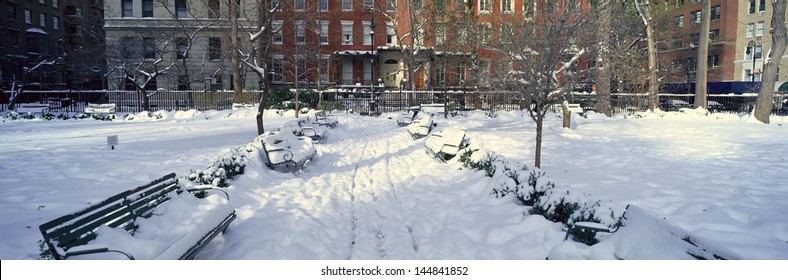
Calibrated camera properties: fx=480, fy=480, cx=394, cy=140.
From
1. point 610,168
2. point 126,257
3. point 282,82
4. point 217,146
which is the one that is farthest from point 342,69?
point 126,257

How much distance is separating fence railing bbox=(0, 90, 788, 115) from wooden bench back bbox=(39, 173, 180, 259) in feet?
67.3

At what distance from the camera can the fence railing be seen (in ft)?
81.9

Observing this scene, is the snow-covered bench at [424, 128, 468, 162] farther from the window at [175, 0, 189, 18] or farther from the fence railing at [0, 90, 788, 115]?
the window at [175, 0, 189, 18]

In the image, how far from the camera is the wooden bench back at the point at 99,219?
Result: 319 cm

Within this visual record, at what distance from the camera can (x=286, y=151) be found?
340 inches

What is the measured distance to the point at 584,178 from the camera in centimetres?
828

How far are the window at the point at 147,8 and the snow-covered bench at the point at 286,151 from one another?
36.4 metres

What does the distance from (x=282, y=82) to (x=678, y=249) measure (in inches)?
1565

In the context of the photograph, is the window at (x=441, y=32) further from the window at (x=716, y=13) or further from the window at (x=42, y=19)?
the window at (x=716, y=13)

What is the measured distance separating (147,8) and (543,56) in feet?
132

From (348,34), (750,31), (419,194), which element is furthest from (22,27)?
(750,31)

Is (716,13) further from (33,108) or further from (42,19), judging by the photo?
(33,108)

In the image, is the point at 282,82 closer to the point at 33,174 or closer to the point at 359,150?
the point at 359,150

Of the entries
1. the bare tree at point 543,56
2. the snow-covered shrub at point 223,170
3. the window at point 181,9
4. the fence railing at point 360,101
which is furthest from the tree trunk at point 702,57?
the window at point 181,9
